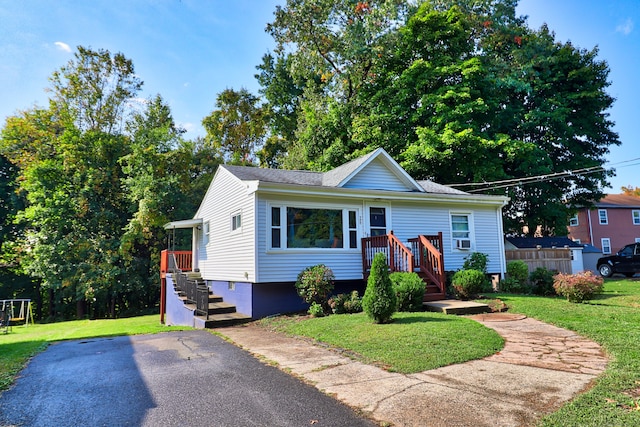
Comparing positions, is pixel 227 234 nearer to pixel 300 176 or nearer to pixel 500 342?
pixel 300 176

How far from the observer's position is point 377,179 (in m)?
13.5

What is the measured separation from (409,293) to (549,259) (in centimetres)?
958

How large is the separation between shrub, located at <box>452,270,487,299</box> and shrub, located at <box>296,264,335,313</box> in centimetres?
357

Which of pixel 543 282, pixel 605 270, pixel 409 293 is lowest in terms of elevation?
pixel 605 270

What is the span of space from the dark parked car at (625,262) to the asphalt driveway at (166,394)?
2142 cm

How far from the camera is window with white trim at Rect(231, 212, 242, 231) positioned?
464 inches

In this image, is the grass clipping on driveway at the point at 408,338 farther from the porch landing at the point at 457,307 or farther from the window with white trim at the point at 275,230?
the window with white trim at the point at 275,230

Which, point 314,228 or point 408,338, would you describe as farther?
point 314,228

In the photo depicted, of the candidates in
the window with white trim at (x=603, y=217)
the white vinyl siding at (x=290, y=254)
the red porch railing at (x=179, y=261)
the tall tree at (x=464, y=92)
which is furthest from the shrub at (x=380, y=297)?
the window with white trim at (x=603, y=217)

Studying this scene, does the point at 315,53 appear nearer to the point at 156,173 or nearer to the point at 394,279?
the point at 156,173

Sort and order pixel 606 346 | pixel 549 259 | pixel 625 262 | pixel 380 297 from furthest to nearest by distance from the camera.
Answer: pixel 625 262 < pixel 549 259 < pixel 380 297 < pixel 606 346

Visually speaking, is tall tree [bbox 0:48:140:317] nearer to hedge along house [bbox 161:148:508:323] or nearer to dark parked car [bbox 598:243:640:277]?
hedge along house [bbox 161:148:508:323]

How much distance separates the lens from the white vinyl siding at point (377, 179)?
42.9 ft

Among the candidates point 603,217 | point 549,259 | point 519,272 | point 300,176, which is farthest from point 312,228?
point 603,217
